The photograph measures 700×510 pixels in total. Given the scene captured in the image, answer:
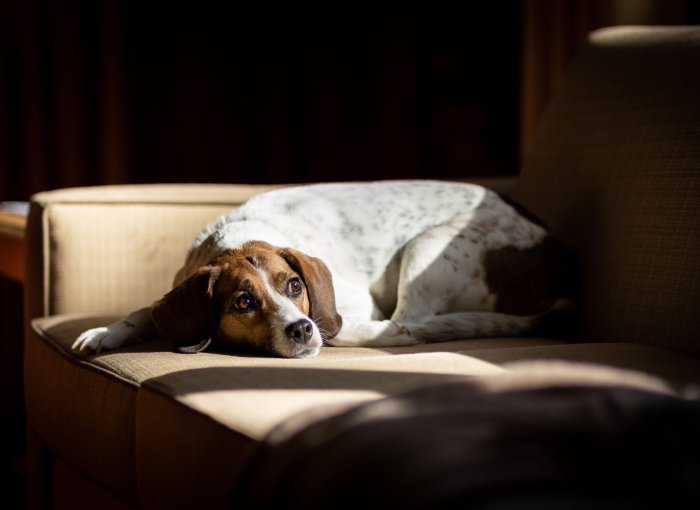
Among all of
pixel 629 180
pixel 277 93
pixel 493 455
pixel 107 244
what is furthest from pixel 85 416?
pixel 277 93

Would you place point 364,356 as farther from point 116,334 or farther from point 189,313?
point 116,334

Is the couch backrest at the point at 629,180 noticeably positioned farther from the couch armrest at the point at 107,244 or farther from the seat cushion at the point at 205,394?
the couch armrest at the point at 107,244

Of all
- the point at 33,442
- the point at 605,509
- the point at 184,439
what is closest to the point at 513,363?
the point at 184,439

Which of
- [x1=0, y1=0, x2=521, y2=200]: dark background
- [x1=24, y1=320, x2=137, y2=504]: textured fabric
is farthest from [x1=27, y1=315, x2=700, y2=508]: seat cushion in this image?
[x1=0, y1=0, x2=521, y2=200]: dark background

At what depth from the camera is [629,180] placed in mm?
2463

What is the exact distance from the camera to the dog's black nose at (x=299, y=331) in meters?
2.08

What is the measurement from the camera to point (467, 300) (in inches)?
104

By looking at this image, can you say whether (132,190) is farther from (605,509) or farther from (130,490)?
(605,509)

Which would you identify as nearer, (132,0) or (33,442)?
(33,442)

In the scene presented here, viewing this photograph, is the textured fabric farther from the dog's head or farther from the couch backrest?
the couch backrest

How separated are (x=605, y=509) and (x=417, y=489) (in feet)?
0.70

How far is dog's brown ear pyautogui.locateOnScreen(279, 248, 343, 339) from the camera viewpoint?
232 centimetres

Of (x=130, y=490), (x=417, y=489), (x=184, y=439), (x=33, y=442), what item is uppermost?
(x=417, y=489)

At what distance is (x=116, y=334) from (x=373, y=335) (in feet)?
2.19
